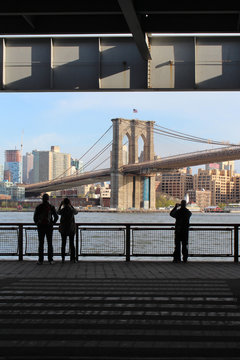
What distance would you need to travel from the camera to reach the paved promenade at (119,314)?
4.26 meters

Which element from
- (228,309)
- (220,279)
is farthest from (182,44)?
(228,309)

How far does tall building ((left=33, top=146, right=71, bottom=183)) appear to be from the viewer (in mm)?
138613

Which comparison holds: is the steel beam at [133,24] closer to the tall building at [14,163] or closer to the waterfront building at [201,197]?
the waterfront building at [201,197]

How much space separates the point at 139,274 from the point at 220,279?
142 cm

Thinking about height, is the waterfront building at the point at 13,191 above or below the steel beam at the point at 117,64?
below

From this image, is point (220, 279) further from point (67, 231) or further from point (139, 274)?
point (67, 231)

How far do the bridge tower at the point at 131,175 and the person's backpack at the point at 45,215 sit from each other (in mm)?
56368

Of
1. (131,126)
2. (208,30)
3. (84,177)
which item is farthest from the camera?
(131,126)

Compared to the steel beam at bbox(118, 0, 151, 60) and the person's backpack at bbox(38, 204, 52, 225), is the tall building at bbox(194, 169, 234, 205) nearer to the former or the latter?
the person's backpack at bbox(38, 204, 52, 225)

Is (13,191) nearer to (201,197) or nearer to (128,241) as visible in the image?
(201,197)

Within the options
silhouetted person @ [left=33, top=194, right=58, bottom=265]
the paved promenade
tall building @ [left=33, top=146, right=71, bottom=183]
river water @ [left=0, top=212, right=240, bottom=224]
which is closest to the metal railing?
silhouetted person @ [left=33, top=194, right=58, bottom=265]

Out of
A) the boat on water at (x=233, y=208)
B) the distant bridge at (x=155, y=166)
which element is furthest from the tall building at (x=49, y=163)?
the distant bridge at (x=155, y=166)

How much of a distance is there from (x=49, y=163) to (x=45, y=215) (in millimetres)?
138689

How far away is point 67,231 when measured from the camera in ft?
33.7
